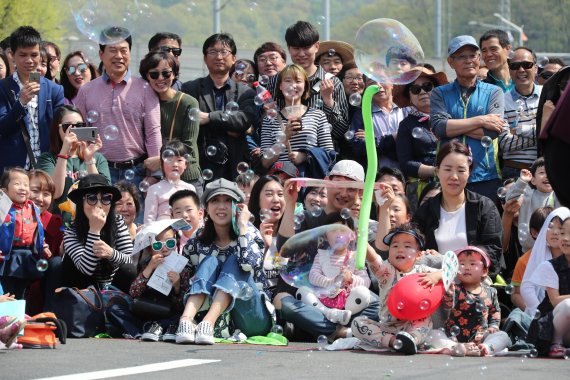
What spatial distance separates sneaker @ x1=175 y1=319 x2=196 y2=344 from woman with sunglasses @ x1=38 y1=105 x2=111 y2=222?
5.70 ft

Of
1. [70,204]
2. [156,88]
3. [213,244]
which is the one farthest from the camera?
[156,88]

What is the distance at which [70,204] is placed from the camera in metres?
9.62

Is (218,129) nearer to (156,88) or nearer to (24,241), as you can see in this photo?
(156,88)

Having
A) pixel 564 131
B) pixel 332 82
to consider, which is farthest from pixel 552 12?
pixel 564 131

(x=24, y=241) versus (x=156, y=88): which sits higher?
(x=156, y=88)

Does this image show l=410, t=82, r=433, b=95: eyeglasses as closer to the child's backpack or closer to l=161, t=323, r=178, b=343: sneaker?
l=161, t=323, r=178, b=343: sneaker

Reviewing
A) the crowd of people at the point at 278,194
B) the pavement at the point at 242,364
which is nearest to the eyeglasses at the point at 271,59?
the crowd of people at the point at 278,194

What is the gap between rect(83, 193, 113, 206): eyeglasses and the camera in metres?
9.01

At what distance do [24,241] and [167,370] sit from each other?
2.52 m

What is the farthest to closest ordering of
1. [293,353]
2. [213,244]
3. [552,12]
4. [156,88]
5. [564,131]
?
[552,12], [156,88], [213,244], [293,353], [564,131]

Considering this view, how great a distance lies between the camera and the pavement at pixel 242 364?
6707 millimetres

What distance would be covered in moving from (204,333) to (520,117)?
140 inches

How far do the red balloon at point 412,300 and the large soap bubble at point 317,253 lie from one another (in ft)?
1.39

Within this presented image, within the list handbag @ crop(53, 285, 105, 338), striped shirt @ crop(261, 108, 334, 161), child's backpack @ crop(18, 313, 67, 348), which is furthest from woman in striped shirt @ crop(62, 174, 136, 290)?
striped shirt @ crop(261, 108, 334, 161)
